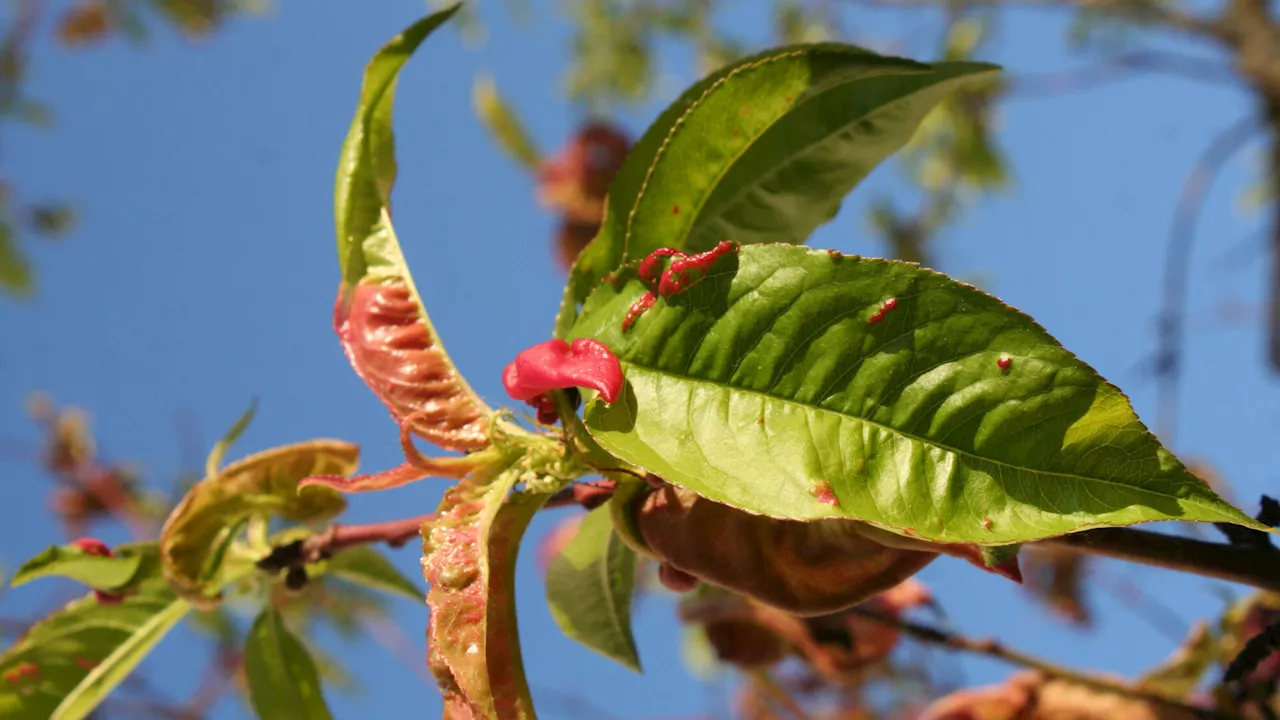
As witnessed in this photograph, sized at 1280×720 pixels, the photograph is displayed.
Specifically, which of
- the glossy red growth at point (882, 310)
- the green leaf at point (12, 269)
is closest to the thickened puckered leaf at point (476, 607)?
the glossy red growth at point (882, 310)

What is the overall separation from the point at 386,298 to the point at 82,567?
0.38m

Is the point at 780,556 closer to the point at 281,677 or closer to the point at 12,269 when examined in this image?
the point at 281,677

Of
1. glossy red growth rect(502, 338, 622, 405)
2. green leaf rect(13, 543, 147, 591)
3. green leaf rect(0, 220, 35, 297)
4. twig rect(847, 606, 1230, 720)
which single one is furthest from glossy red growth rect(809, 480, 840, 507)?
green leaf rect(0, 220, 35, 297)

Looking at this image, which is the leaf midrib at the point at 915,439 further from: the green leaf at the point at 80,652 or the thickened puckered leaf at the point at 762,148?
the green leaf at the point at 80,652

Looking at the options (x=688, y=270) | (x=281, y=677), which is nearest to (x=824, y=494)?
(x=688, y=270)

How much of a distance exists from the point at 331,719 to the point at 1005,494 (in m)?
0.65

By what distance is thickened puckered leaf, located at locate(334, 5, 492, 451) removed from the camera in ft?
2.53

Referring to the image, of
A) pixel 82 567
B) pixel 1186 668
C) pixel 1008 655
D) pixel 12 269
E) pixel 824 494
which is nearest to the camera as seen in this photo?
pixel 824 494

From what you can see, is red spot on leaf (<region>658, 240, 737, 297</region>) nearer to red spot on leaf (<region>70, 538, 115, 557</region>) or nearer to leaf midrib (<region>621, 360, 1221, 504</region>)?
leaf midrib (<region>621, 360, 1221, 504</region>)

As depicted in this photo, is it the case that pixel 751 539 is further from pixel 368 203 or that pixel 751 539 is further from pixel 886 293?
pixel 368 203

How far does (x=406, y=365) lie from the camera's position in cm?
79

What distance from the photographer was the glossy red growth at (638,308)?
0.64m

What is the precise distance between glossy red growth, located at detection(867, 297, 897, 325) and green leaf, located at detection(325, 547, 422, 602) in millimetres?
632

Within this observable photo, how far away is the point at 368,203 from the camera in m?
0.86
